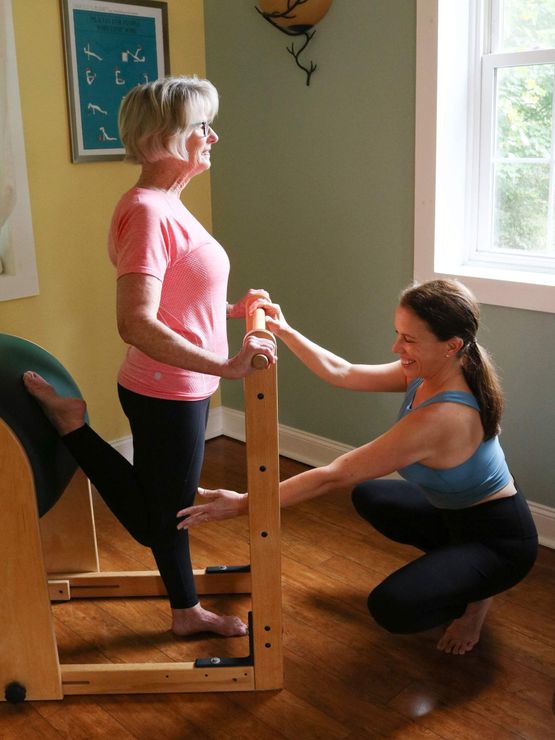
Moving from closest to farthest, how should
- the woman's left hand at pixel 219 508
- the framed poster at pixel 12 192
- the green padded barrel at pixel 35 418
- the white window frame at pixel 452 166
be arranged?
the woman's left hand at pixel 219 508
the green padded barrel at pixel 35 418
the white window frame at pixel 452 166
the framed poster at pixel 12 192

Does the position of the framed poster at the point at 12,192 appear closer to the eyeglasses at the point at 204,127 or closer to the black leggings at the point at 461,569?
the eyeglasses at the point at 204,127

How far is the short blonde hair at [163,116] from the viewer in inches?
78.3

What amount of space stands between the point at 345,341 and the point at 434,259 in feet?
1.77

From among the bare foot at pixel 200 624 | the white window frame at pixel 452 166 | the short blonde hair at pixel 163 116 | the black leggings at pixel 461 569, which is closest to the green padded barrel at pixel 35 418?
the bare foot at pixel 200 624

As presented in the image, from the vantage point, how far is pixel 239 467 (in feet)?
11.7

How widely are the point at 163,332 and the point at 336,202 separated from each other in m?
1.52

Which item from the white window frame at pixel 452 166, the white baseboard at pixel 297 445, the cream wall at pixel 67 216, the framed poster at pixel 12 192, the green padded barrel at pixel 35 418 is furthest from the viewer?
the white baseboard at pixel 297 445

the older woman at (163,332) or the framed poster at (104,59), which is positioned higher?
the framed poster at (104,59)

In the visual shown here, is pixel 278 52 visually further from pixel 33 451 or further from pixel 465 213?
pixel 33 451

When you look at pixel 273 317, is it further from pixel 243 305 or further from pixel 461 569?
pixel 461 569

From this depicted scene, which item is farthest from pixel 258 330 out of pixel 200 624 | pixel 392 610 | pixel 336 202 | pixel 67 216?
pixel 67 216

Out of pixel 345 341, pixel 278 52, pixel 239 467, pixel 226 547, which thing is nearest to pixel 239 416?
pixel 239 467

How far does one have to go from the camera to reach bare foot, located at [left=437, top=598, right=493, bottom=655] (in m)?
2.31

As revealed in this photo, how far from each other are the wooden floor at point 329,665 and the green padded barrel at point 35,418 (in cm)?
49
